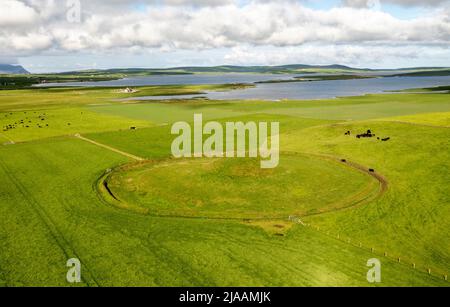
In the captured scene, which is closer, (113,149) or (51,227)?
(51,227)

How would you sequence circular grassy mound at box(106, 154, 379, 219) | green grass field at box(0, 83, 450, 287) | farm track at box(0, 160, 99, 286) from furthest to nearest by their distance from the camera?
circular grassy mound at box(106, 154, 379, 219)
farm track at box(0, 160, 99, 286)
green grass field at box(0, 83, 450, 287)

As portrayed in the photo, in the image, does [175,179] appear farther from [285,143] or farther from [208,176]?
[285,143]

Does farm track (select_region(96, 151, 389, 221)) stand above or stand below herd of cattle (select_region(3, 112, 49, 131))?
below

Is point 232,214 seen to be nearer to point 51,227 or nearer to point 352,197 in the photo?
point 352,197

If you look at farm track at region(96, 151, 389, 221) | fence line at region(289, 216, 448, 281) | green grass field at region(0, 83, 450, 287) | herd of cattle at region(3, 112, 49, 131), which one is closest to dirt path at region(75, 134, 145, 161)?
green grass field at region(0, 83, 450, 287)

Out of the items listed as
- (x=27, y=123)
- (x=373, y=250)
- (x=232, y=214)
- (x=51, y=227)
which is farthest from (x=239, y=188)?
(x=27, y=123)

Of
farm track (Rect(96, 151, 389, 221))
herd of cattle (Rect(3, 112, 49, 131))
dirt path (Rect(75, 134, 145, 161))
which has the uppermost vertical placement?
herd of cattle (Rect(3, 112, 49, 131))

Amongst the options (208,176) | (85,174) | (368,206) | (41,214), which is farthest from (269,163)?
(41,214)

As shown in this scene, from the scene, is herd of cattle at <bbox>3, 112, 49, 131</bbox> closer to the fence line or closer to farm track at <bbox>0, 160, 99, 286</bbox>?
farm track at <bbox>0, 160, 99, 286</bbox>
